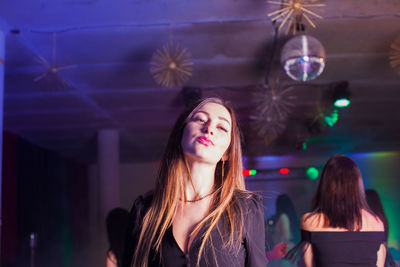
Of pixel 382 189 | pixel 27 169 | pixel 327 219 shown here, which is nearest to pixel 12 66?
pixel 327 219

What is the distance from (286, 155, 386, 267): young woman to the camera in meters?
2.04

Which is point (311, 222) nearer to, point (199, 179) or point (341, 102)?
point (199, 179)

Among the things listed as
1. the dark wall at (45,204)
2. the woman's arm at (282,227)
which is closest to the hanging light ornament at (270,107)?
the woman's arm at (282,227)

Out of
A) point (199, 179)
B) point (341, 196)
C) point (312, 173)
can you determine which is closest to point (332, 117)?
point (341, 196)

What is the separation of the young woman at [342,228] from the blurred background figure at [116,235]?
1.02m

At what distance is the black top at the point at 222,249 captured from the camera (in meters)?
1.16

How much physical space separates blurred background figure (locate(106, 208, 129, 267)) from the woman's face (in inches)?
55.6

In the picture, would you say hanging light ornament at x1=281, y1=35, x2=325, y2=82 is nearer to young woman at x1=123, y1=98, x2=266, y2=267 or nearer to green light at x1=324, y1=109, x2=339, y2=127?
young woman at x1=123, y1=98, x2=266, y2=267

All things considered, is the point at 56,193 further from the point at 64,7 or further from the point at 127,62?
the point at 64,7

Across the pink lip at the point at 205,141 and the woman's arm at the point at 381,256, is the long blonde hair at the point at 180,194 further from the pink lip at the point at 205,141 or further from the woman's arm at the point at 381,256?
the woman's arm at the point at 381,256

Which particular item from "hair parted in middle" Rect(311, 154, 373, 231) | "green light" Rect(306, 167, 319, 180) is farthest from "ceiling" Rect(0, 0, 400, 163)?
"green light" Rect(306, 167, 319, 180)

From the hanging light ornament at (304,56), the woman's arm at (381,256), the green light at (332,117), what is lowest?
the woman's arm at (381,256)

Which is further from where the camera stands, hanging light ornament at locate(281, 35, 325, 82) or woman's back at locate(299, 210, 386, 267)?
hanging light ornament at locate(281, 35, 325, 82)

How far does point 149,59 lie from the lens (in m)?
4.02
